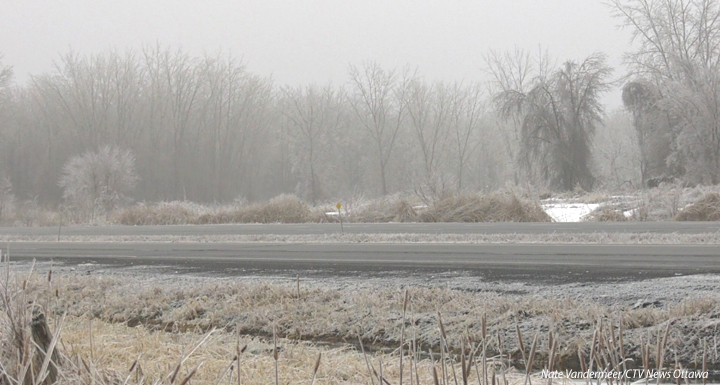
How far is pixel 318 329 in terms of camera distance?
6.90 m

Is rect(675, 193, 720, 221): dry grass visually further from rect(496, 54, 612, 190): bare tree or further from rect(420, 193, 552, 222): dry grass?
rect(496, 54, 612, 190): bare tree

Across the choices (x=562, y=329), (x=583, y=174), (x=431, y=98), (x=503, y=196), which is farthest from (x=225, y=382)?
(x=431, y=98)

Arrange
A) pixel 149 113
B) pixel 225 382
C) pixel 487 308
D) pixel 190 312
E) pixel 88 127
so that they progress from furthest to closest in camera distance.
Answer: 1. pixel 149 113
2. pixel 88 127
3. pixel 190 312
4. pixel 487 308
5. pixel 225 382

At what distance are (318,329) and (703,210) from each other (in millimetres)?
17590

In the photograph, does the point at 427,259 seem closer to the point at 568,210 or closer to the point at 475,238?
the point at 475,238

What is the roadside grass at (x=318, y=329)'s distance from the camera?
450cm

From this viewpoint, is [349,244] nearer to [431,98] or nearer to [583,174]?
[583,174]

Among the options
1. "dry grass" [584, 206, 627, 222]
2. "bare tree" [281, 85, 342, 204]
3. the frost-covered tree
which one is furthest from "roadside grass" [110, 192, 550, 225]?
"bare tree" [281, 85, 342, 204]

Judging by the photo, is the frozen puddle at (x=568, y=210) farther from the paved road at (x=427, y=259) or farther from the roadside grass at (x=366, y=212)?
the paved road at (x=427, y=259)

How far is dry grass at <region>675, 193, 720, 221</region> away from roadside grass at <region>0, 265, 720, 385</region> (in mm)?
15377

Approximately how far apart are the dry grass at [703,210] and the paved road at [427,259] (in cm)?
904

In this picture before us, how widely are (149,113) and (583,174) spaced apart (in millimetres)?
51486

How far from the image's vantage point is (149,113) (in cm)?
7312

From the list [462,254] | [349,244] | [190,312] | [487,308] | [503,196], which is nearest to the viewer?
[487,308]
